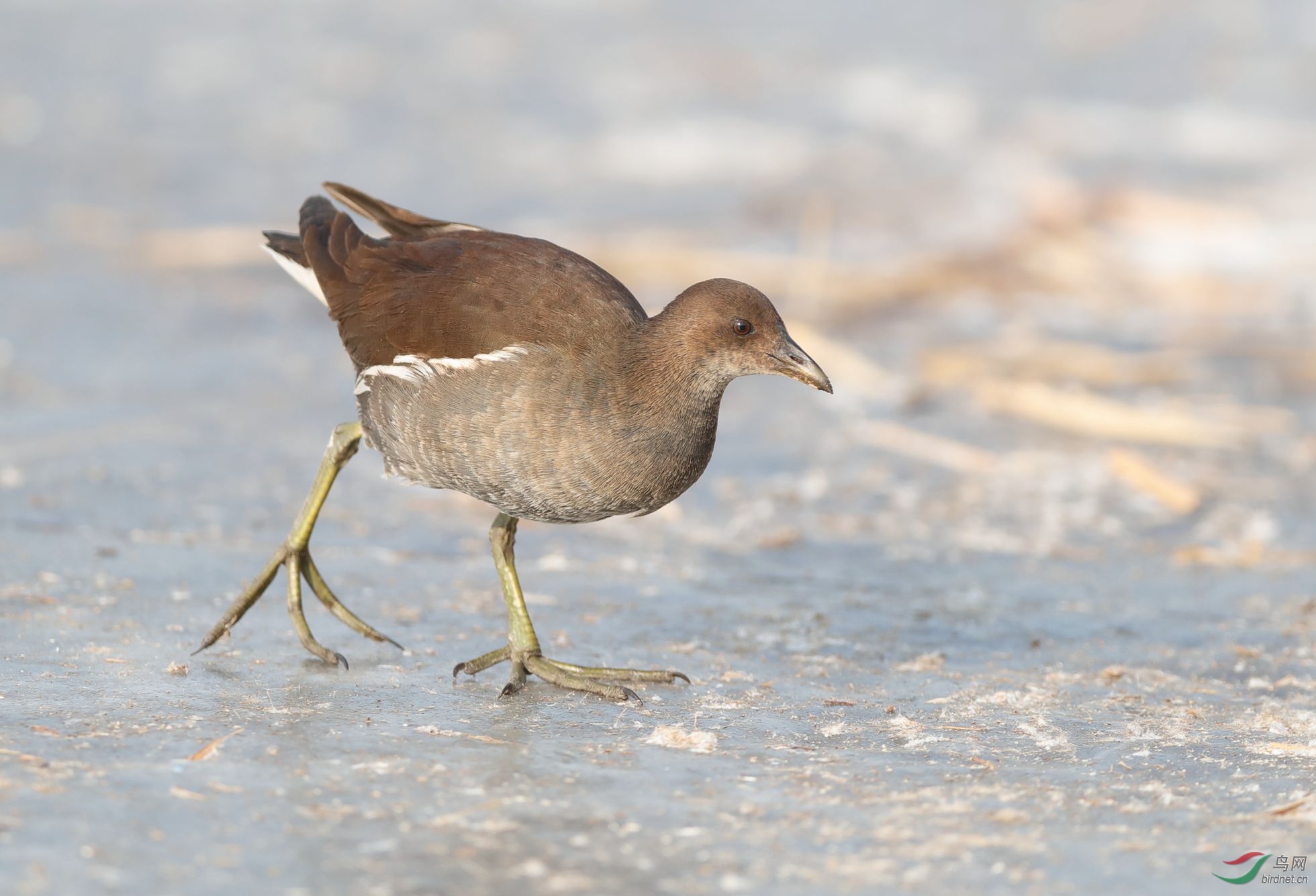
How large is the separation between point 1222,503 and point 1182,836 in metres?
3.34

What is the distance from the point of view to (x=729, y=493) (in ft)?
19.4

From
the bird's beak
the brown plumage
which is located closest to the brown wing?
the brown plumage

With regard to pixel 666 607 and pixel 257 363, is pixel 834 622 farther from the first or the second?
pixel 257 363

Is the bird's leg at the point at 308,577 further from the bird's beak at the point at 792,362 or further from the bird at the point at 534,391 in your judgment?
the bird's beak at the point at 792,362

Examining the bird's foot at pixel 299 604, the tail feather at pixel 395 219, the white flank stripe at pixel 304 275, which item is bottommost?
the bird's foot at pixel 299 604

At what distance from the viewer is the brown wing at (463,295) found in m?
3.92

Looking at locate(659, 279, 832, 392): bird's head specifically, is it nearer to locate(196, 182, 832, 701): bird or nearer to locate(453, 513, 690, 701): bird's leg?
locate(196, 182, 832, 701): bird

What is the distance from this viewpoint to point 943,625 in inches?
178

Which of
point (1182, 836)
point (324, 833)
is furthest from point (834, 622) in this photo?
point (324, 833)

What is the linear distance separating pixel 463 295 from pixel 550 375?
369mm

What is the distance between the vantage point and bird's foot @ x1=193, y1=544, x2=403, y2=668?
12.8ft

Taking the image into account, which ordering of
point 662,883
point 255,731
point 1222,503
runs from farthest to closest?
point 1222,503, point 255,731, point 662,883

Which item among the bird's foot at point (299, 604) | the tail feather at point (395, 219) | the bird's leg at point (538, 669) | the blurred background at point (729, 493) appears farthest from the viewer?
the tail feather at point (395, 219)

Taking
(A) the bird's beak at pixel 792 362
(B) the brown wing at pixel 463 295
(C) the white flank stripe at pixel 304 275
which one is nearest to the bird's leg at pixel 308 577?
(B) the brown wing at pixel 463 295
